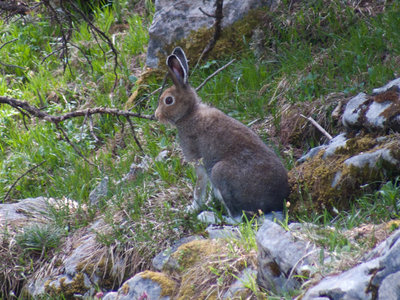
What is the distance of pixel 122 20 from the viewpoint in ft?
39.4

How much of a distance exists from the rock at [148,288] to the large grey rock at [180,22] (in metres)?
5.33

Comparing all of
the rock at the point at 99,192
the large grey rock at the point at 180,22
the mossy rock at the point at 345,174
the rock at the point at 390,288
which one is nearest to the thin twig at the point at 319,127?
the mossy rock at the point at 345,174

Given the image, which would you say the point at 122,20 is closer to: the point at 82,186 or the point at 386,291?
the point at 82,186

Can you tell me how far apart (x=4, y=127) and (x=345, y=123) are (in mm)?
6233

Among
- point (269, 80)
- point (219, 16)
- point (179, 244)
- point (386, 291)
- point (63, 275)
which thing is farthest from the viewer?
point (219, 16)

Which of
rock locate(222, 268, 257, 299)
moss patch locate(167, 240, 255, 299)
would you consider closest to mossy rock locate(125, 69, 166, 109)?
moss patch locate(167, 240, 255, 299)

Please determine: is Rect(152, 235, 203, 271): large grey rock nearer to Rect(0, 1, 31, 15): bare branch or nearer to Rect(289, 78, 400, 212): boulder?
Rect(289, 78, 400, 212): boulder

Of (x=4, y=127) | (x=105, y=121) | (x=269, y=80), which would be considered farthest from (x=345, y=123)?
(x=4, y=127)

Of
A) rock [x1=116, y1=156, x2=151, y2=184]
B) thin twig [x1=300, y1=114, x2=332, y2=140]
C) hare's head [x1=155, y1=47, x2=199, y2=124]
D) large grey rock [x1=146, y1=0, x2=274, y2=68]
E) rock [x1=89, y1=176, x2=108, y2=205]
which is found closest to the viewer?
thin twig [x1=300, y1=114, x2=332, y2=140]

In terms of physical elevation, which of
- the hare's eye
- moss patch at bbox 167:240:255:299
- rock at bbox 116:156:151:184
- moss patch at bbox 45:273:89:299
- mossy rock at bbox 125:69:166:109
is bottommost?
moss patch at bbox 45:273:89:299

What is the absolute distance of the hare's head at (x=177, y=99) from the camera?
7.05m

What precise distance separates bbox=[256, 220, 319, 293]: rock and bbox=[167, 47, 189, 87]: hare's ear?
3.08 m

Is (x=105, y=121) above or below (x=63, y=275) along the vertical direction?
above

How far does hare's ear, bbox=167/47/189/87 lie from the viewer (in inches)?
270
